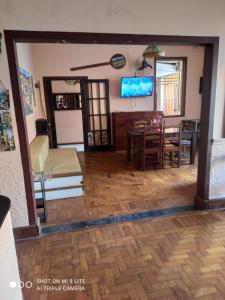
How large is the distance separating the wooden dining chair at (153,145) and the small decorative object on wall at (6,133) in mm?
2556

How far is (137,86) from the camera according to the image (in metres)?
5.78

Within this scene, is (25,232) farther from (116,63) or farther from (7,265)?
(116,63)

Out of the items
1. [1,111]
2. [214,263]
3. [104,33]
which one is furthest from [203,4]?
[214,263]

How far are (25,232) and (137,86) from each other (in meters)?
4.47

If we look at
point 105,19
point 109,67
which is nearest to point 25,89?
point 105,19

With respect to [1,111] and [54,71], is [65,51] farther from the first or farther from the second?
[1,111]

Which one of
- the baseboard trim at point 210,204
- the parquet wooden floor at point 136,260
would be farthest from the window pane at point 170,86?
the parquet wooden floor at point 136,260

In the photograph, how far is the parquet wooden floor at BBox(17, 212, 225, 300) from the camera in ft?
5.48

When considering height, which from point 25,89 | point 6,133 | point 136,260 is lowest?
point 136,260

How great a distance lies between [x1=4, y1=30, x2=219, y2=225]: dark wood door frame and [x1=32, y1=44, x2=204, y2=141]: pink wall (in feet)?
11.6

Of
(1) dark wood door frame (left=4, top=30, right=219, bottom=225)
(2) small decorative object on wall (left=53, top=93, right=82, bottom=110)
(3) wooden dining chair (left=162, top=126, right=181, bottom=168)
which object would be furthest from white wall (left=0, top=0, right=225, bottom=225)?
(2) small decorative object on wall (left=53, top=93, right=82, bottom=110)

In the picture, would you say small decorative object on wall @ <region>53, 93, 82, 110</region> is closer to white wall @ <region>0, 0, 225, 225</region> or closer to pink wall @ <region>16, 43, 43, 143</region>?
pink wall @ <region>16, 43, 43, 143</region>

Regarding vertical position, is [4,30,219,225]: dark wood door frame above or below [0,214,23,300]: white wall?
above

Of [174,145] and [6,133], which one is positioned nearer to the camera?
[6,133]
